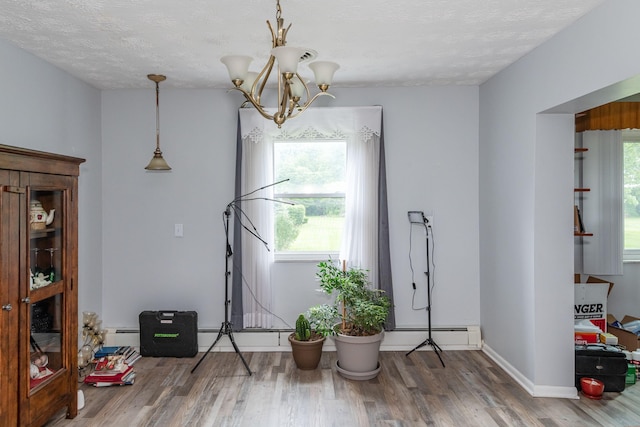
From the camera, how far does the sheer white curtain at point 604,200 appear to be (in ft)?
13.4

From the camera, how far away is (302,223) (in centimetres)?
443

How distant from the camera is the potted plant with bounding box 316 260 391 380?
359cm

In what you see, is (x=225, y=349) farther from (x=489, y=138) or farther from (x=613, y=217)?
(x=613, y=217)

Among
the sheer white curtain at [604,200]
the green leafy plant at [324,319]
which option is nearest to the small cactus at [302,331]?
the green leafy plant at [324,319]

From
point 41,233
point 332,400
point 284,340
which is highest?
point 41,233

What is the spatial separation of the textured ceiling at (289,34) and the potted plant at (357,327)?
1.73 metres

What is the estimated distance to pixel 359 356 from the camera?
3604 millimetres

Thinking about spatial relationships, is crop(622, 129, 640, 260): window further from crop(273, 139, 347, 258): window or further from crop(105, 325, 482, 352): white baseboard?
crop(273, 139, 347, 258): window

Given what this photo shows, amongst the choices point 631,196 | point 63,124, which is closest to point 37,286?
point 63,124

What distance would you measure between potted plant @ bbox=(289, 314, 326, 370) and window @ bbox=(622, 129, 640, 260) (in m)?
3.14

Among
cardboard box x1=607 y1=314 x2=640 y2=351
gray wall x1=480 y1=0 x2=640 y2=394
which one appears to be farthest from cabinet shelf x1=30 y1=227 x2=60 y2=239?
cardboard box x1=607 y1=314 x2=640 y2=351

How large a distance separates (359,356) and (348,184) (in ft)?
→ 5.05

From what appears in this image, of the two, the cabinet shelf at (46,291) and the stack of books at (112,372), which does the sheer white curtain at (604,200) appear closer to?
the stack of books at (112,372)

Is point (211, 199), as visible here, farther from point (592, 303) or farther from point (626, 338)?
point (626, 338)
